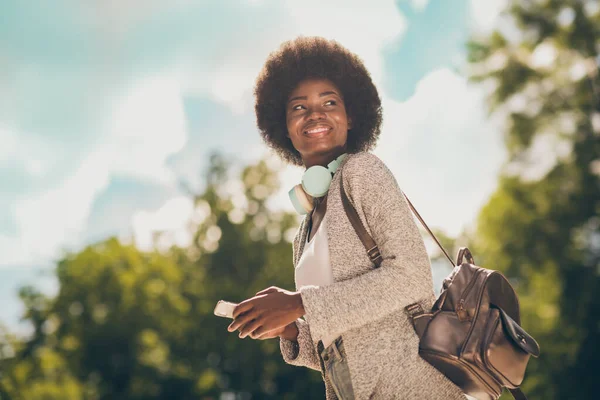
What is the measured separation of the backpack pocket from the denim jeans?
1.48 ft

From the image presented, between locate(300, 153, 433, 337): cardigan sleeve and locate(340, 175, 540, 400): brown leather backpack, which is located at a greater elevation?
locate(300, 153, 433, 337): cardigan sleeve

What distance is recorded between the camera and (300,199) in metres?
2.47

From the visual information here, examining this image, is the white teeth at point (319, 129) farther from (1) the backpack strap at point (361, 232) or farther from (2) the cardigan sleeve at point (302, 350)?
(2) the cardigan sleeve at point (302, 350)

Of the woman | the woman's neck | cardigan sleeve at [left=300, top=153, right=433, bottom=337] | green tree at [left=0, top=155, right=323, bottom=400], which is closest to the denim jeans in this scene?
the woman

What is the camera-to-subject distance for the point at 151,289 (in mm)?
26047

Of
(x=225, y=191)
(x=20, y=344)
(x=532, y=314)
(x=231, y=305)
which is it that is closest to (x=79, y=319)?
(x=20, y=344)

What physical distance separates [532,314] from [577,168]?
4898 mm

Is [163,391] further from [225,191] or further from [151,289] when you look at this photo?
[225,191]

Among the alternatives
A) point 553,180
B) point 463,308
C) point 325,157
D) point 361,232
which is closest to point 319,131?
point 325,157

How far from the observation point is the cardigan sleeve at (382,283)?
6.23ft

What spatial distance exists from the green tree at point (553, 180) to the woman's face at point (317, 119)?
17026mm

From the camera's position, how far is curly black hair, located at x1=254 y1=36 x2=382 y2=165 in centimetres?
288

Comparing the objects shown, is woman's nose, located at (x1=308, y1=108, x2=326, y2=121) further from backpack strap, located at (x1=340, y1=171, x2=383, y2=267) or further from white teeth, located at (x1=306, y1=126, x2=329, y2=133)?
backpack strap, located at (x1=340, y1=171, x2=383, y2=267)

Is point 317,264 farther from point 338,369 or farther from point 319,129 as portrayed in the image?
point 319,129
